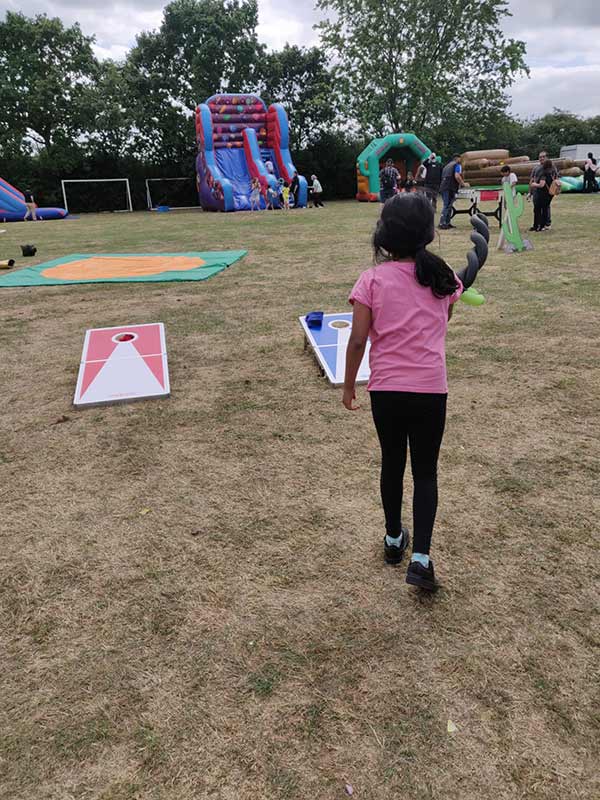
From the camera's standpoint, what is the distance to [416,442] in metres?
2.35

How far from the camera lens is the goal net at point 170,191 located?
3325cm

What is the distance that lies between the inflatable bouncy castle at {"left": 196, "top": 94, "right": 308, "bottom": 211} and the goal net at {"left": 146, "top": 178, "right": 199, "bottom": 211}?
7.63 m

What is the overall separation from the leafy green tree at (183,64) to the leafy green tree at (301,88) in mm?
1427

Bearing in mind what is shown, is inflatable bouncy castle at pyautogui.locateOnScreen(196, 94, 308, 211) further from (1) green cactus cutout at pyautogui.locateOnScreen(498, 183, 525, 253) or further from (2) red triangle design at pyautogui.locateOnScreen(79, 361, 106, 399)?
(2) red triangle design at pyautogui.locateOnScreen(79, 361, 106, 399)

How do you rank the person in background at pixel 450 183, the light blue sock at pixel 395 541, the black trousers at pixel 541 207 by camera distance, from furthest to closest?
1. the person in background at pixel 450 183
2. the black trousers at pixel 541 207
3. the light blue sock at pixel 395 541

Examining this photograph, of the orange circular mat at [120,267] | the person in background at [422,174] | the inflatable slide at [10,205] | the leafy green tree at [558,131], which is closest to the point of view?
the orange circular mat at [120,267]

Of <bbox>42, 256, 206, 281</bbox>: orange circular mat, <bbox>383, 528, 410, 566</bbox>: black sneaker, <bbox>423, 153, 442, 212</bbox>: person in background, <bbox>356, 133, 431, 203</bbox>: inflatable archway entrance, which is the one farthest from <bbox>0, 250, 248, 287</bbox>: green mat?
<bbox>356, 133, 431, 203</bbox>: inflatable archway entrance

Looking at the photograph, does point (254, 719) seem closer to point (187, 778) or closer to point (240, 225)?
point (187, 778)

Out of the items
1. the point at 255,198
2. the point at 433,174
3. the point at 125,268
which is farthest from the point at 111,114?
the point at 125,268

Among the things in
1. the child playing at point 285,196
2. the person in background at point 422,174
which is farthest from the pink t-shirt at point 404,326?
the child playing at point 285,196

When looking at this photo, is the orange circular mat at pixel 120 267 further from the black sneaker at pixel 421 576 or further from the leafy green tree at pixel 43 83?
the leafy green tree at pixel 43 83

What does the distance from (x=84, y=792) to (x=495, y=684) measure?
4.56 feet

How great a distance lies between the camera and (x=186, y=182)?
33312 millimetres

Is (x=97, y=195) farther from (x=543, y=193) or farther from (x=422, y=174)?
(x=543, y=193)
